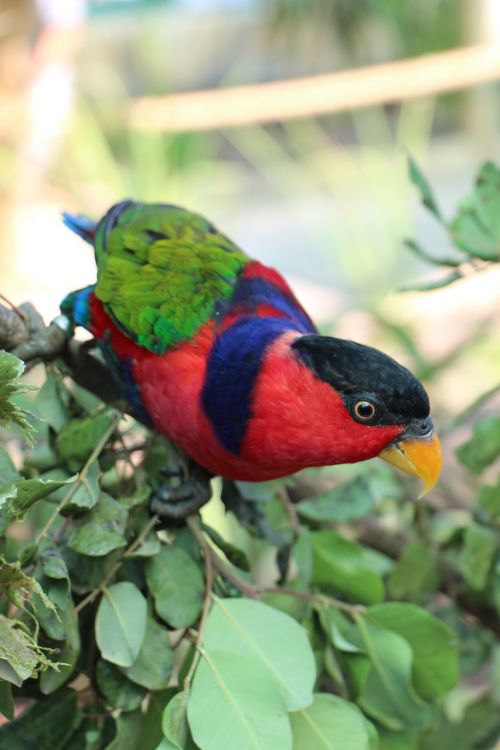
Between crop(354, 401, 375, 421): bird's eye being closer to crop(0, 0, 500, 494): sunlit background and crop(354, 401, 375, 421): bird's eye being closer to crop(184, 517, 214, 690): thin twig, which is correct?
crop(184, 517, 214, 690): thin twig

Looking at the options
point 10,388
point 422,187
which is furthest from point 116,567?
point 422,187

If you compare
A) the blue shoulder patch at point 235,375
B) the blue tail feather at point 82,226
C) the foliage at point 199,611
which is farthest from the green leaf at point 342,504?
the blue tail feather at point 82,226

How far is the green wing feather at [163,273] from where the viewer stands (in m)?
0.97

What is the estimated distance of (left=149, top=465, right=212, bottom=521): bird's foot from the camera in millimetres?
855

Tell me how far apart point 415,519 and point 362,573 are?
29 cm

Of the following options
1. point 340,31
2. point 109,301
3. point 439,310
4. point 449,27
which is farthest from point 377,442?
point 449,27

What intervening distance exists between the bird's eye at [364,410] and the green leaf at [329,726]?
0.82 ft

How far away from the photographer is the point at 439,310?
4.68 m

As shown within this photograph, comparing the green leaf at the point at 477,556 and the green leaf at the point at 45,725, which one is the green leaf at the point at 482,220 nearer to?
the green leaf at the point at 477,556

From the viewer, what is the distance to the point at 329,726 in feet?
2.44

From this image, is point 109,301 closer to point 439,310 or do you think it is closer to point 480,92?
point 480,92

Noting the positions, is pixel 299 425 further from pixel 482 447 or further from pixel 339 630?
pixel 482 447

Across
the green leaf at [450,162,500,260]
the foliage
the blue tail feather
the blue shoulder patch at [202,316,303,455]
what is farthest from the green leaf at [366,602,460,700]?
the blue tail feather

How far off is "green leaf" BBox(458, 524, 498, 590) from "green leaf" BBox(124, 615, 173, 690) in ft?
1.56
